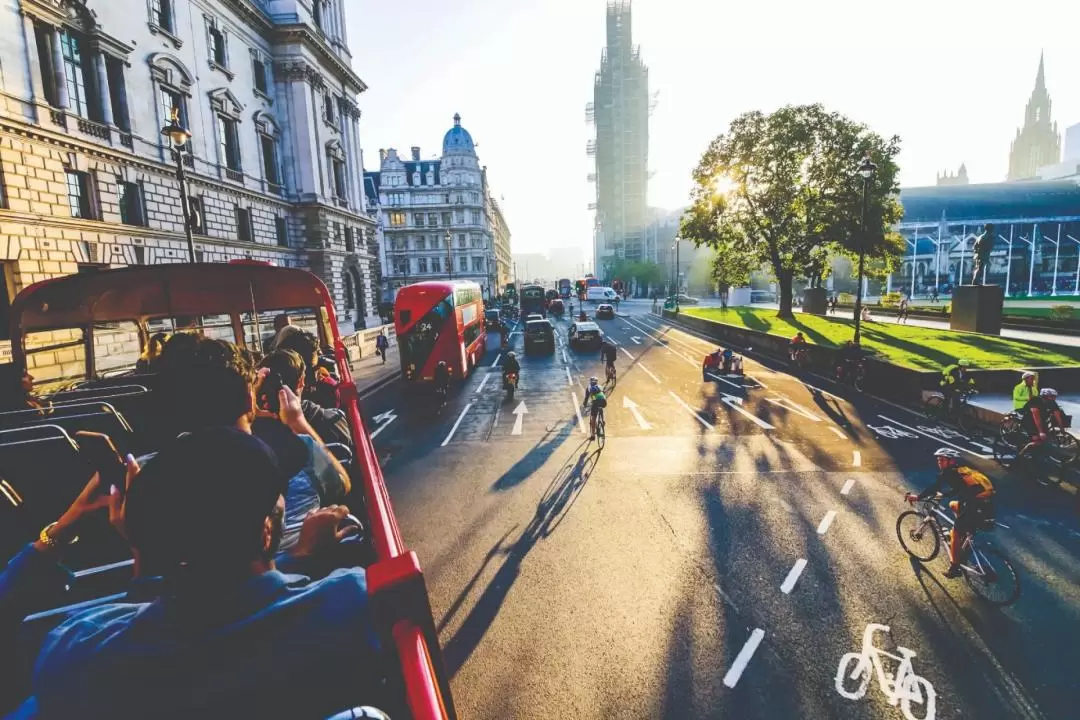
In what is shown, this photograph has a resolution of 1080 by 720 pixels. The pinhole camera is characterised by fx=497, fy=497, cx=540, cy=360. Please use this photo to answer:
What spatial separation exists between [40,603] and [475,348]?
25.5 metres

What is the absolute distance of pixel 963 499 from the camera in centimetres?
695

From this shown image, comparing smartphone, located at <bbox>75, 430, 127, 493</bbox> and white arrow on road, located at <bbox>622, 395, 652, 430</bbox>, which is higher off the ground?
smartphone, located at <bbox>75, 430, 127, 493</bbox>

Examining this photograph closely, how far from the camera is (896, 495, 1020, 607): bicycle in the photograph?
6.63 meters

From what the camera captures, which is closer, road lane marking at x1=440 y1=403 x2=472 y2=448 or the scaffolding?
road lane marking at x1=440 y1=403 x2=472 y2=448

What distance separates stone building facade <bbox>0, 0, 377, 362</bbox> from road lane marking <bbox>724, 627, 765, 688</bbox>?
2543 cm

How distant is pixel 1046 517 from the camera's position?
8.74 metres

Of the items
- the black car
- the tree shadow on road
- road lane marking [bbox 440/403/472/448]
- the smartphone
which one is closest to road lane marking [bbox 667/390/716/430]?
the tree shadow on road

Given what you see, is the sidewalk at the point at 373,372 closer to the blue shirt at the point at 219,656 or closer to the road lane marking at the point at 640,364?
the road lane marking at the point at 640,364

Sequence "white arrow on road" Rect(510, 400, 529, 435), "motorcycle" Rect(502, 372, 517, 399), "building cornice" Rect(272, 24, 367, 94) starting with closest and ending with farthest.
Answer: "white arrow on road" Rect(510, 400, 529, 435) → "motorcycle" Rect(502, 372, 517, 399) → "building cornice" Rect(272, 24, 367, 94)

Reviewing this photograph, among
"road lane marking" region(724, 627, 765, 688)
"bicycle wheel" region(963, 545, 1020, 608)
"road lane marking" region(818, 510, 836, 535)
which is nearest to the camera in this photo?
"road lane marking" region(724, 627, 765, 688)

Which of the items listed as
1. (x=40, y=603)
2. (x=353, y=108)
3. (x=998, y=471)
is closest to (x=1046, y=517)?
(x=998, y=471)

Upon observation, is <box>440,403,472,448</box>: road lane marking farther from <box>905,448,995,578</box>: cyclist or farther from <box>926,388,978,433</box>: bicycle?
<box>926,388,978,433</box>: bicycle

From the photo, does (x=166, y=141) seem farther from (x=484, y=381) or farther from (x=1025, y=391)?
(x=1025, y=391)

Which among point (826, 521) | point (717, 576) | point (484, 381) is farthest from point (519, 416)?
point (717, 576)
